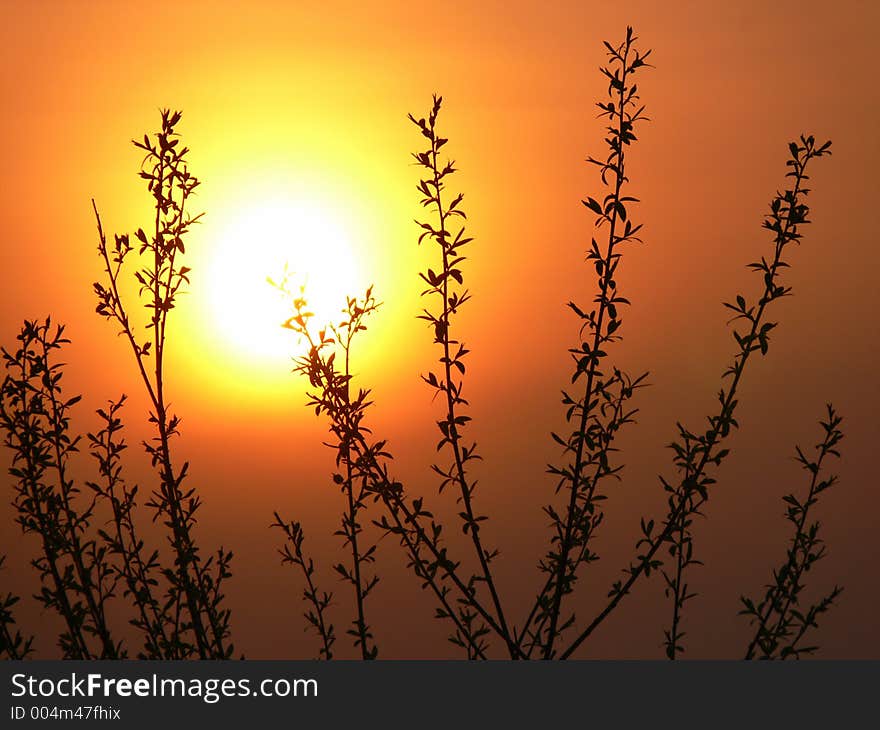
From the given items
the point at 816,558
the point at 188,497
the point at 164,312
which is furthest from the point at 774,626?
the point at 164,312

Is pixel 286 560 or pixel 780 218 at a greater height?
pixel 780 218

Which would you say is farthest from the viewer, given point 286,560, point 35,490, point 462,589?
point 286,560

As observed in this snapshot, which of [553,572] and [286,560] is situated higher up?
[286,560]

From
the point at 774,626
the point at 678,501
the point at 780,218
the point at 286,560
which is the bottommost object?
the point at 774,626

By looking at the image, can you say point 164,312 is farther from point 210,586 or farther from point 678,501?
point 678,501

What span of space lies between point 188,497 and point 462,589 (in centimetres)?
157

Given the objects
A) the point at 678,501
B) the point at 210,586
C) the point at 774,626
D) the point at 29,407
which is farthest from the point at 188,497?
the point at 774,626

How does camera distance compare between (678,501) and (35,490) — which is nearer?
(678,501)

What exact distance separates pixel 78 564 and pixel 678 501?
298 cm

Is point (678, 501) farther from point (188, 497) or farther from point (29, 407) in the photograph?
point (29, 407)

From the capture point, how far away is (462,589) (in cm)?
568

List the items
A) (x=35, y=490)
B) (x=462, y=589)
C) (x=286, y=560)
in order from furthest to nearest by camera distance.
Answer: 1. (x=286, y=560)
2. (x=35, y=490)
3. (x=462, y=589)

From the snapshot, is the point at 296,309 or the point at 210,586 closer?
the point at 296,309

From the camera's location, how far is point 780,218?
5824 mm
